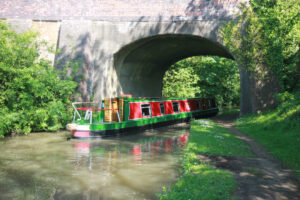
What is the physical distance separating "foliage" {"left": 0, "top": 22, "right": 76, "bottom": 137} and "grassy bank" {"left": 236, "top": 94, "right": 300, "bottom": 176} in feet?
25.2

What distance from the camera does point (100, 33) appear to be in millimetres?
13594

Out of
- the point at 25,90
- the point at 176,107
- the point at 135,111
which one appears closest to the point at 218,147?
the point at 135,111

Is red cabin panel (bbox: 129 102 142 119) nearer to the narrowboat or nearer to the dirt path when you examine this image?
the narrowboat

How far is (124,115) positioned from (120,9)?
5809 mm

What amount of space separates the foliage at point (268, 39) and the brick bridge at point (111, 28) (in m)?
0.63

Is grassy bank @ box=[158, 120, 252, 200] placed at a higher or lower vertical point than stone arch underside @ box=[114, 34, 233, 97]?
lower

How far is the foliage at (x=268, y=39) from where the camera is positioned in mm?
9891

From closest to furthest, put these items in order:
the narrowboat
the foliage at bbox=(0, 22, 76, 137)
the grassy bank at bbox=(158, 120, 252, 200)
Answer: the grassy bank at bbox=(158, 120, 252, 200) < the narrowboat < the foliage at bbox=(0, 22, 76, 137)

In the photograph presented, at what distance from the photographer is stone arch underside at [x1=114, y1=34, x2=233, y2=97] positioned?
1403 centimetres

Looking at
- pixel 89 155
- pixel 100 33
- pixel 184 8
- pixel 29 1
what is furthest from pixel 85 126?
pixel 29 1

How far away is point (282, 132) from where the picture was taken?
305 inches

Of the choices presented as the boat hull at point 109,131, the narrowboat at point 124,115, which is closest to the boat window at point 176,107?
the narrowboat at point 124,115

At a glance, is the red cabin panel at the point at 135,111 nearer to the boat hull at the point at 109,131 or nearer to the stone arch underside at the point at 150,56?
the boat hull at the point at 109,131

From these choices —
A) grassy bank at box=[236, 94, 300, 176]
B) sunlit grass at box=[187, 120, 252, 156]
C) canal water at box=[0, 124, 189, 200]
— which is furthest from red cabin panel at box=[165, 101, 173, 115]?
sunlit grass at box=[187, 120, 252, 156]
